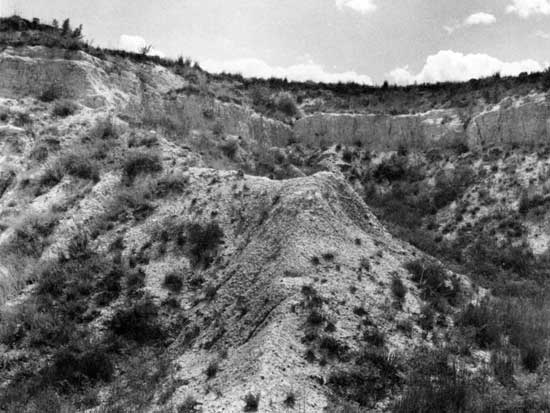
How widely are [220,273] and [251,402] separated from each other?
14.8 feet

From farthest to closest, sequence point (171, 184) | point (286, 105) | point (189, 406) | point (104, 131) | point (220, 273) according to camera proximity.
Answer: point (286, 105) → point (104, 131) → point (171, 184) → point (220, 273) → point (189, 406)

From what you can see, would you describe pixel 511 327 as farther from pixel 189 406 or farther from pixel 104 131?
pixel 104 131

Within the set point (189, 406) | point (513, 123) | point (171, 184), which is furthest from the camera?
point (513, 123)

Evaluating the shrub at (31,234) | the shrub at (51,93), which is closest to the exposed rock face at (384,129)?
the shrub at (51,93)

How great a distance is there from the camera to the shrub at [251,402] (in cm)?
784

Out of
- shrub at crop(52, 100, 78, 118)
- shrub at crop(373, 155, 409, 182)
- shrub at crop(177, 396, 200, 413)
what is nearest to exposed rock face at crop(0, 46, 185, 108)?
shrub at crop(52, 100, 78, 118)

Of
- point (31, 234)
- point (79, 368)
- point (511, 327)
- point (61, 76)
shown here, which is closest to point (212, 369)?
point (79, 368)

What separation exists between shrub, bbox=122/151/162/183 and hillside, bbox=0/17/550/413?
0.05 m

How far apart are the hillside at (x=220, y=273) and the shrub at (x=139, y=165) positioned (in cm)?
5

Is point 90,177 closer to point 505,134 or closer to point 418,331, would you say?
point 418,331

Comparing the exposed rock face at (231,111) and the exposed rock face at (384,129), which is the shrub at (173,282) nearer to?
the exposed rock face at (231,111)

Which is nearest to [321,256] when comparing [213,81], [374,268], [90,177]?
[374,268]

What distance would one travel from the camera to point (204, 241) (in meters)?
13.1

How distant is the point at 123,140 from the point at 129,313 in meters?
7.41
